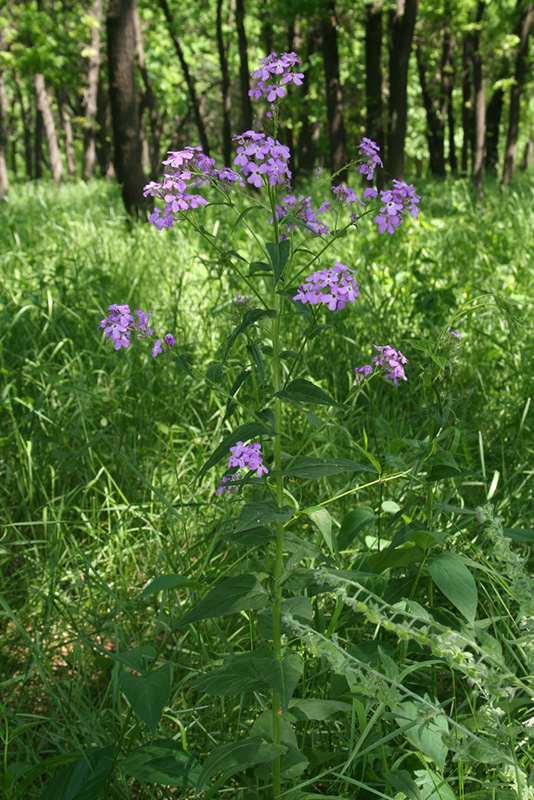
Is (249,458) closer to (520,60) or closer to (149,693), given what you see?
(149,693)

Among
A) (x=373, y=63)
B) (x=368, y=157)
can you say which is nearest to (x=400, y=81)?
(x=373, y=63)

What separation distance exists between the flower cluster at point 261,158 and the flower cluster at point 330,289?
213mm

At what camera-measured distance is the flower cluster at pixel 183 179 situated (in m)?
1.31

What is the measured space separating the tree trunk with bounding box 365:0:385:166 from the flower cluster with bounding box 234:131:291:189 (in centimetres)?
1171

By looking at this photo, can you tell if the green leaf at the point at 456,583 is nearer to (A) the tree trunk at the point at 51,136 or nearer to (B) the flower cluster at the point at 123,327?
(B) the flower cluster at the point at 123,327

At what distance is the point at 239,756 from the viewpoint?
3.64ft

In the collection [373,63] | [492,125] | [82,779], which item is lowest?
[492,125]

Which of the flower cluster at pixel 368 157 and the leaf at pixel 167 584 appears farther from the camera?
the flower cluster at pixel 368 157

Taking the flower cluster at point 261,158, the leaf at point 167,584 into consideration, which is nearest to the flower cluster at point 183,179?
the flower cluster at point 261,158

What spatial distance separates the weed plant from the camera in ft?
3.79

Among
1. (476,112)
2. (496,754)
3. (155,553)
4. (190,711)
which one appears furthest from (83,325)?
(476,112)

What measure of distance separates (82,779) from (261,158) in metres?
1.23

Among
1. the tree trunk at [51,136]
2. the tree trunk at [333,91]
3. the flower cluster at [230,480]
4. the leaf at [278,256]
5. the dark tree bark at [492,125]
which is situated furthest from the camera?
the dark tree bark at [492,125]

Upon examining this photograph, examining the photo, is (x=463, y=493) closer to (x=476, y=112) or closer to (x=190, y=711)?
(x=190, y=711)
